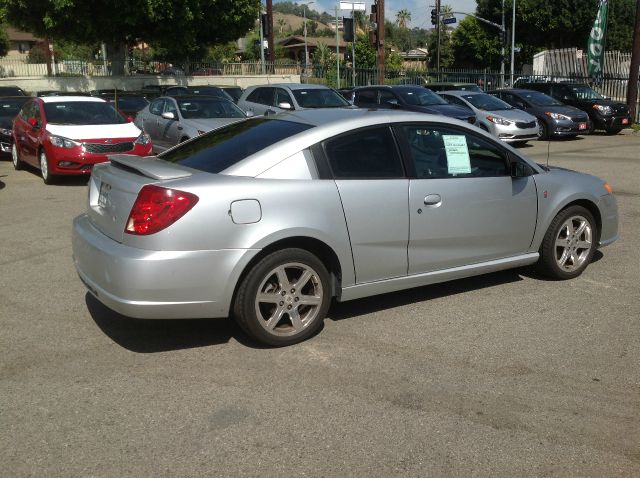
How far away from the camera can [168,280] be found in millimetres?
4273

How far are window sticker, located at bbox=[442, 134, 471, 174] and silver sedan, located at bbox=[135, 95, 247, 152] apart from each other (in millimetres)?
8005

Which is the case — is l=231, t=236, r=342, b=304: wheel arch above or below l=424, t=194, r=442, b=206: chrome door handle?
below

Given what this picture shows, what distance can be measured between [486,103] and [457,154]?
580 inches

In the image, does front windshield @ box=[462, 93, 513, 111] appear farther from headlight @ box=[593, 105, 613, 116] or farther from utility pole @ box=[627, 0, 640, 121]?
utility pole @ box=[627, 0, 640, 121]

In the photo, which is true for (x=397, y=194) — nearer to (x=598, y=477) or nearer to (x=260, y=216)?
(x=260, y=216)

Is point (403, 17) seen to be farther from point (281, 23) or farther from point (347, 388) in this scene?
point (347, 388)

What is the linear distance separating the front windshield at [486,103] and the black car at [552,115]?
1182 millimetres

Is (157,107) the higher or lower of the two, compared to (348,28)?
lower

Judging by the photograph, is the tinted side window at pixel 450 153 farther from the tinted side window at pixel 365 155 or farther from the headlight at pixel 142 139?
the headlight at pixel 142 139

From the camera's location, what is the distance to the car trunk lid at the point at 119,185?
4.50m

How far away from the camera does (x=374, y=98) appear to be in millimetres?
19594

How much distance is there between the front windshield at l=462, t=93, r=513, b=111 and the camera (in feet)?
62.9

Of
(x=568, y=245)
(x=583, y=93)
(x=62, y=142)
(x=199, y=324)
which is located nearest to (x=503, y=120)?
(x=583, y=93)

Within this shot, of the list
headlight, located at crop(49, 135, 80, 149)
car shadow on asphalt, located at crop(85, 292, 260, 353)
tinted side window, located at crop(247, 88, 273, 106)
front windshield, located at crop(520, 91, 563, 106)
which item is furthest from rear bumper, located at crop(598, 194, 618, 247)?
front windshield, located at crop(520, 91, 563, 106)
